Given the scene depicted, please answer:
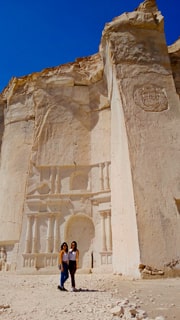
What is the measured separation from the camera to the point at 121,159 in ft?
39.8

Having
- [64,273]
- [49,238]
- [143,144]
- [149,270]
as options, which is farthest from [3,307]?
[49,238]

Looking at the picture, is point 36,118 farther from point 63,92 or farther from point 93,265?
point 93,265

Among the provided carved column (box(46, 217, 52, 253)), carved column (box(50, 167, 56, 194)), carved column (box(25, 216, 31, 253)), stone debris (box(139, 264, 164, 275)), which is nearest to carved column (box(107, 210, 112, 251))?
carved column (box(46, 217, 52, 253))

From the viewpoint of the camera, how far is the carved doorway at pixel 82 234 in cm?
1491

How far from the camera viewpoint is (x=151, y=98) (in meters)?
12.1

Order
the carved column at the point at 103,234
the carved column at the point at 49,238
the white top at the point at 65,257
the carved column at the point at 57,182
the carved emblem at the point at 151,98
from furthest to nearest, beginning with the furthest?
the carved column at the point at 57,182, the carved column at the point at 49,238, the carved column at the point at 103,234, the carved emblem at the point at 151,98, the white top at the point at 65,257

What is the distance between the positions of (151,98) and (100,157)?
5.45m

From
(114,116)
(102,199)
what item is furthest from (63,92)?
(102,199)

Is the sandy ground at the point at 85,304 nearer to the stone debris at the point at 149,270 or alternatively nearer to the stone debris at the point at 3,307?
the stone debris at the point at 3,307

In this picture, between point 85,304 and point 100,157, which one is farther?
point 100,157

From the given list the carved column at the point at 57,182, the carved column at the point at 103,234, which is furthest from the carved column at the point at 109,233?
the carved column at the point at 57,182

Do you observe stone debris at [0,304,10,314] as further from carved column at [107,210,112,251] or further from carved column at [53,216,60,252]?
carved column at [53,216,60,252]

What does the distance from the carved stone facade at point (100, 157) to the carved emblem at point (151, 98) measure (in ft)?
0.14

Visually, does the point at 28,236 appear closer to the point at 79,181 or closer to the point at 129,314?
the point at 79,181
